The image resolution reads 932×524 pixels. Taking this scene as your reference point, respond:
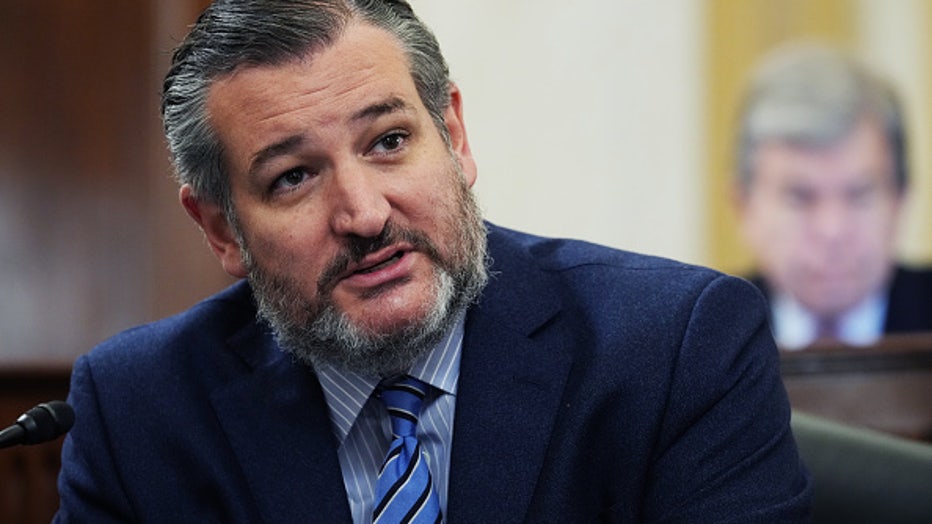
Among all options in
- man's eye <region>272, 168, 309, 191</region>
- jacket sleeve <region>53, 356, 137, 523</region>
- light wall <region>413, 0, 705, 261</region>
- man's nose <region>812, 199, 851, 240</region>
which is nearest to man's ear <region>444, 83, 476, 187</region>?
man's eye <region>272, 168, 309, 191</region>

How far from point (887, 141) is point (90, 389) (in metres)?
4.60

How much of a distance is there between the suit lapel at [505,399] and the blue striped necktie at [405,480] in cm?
4

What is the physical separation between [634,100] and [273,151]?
4.04 metres

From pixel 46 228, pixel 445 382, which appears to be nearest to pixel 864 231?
pixel 46 228

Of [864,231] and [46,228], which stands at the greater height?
[46,228]

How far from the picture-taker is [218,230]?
7.66ft

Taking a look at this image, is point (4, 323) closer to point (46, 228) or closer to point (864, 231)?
point (46, 228)

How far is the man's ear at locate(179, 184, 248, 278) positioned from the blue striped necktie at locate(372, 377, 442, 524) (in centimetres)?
37

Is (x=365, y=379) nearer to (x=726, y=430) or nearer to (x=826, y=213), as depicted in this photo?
(x=726, y=430)

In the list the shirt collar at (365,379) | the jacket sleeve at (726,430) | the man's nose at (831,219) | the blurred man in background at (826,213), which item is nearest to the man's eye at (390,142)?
the shirt collar at (365,379)

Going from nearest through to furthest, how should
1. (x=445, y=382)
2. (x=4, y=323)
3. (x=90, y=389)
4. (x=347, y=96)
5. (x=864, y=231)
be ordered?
1. (x=347, y=96)
2. (x=445, y=382)
3. (x=90, y=389)
4. (x=4, y=323)
5. (x=864, y=231)

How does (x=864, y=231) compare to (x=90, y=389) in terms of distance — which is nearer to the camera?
(x=90, y=389)

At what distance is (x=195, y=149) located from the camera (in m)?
2.24

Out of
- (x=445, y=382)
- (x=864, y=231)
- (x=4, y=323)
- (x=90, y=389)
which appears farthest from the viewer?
(x=864, y=231)
